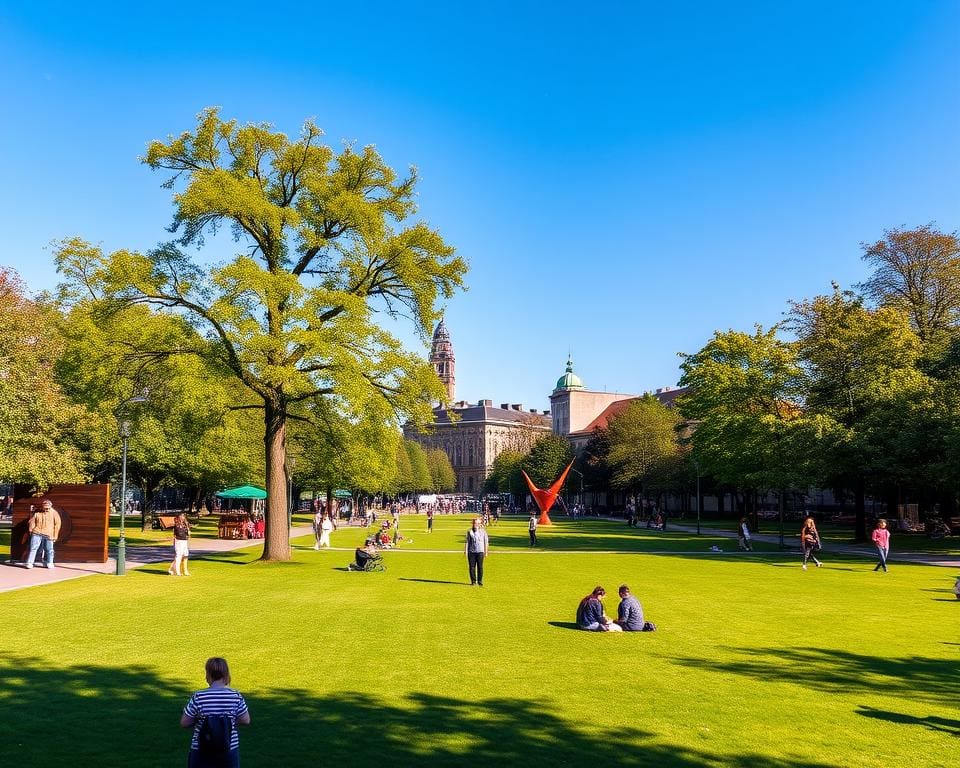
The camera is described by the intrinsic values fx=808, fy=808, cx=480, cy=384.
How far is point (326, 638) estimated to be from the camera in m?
13.3

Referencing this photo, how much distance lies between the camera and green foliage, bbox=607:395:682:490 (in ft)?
247

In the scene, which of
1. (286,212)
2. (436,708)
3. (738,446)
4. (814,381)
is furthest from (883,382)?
(436,708)

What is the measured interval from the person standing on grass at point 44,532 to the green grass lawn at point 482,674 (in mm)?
4630

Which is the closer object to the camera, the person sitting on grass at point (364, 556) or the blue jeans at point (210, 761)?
the blue jeans at point (210, 761)

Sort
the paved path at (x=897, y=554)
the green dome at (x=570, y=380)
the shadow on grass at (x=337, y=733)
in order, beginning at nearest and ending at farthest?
the shadow on grass at (x=337, y=733)
the paved path at (x=897, y=554)
the green dome at (x=570, y=380)

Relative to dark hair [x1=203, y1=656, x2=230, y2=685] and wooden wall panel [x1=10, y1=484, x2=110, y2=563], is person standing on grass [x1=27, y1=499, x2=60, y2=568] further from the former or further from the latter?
dark hair [x1=203, y1=656, x2=230, y2=685]

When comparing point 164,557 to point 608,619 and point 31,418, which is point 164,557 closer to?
point 31,418

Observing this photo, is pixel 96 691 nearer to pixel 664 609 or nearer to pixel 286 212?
pixel 664 609

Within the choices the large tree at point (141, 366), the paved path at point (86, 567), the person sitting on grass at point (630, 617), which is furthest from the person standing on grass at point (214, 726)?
the large tree at point (141, 366)

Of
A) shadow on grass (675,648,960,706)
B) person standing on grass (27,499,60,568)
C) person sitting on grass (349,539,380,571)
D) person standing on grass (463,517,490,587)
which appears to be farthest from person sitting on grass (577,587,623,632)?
person standing on grass (27,499,60,568)

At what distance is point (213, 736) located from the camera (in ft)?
18.5

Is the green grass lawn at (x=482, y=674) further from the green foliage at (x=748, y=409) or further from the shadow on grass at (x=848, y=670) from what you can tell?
the green foliage at (x=748, y=409)

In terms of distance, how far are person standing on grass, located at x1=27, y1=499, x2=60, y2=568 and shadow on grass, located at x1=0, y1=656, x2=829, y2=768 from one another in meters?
16.0

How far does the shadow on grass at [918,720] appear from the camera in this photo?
8.66 meters
